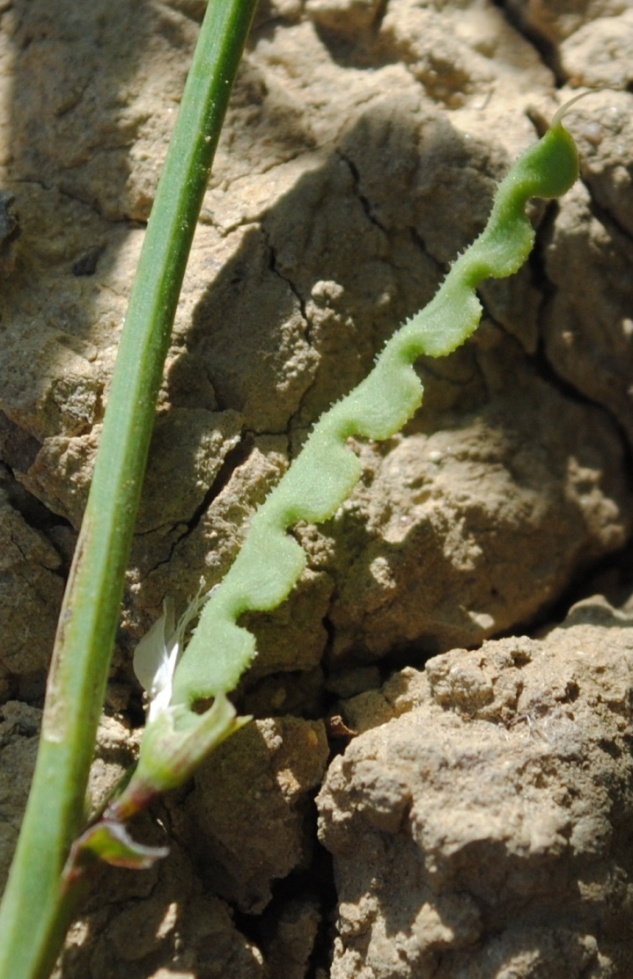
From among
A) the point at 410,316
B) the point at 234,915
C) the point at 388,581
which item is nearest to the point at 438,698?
the point at 388,581

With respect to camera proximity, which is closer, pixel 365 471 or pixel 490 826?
pixel 490 826

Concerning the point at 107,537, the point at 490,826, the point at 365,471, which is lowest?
the point at 490,826

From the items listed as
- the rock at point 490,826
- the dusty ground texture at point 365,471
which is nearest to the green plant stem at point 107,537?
the dusty ground texture at point 365,471

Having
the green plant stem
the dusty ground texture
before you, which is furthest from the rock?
the green plant stem

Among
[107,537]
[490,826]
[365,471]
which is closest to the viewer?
[490,826]

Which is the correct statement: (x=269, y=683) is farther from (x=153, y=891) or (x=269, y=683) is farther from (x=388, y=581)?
(x=153, y=891)

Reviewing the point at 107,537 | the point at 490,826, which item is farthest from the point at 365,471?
the point at 490,826

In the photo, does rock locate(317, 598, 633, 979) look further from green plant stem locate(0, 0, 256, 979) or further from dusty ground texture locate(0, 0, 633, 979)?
green plant stem locate(0, 0, 256, 979)

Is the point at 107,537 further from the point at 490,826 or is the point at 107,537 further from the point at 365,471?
the point at 490,826
